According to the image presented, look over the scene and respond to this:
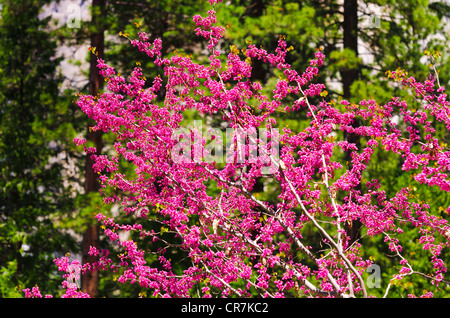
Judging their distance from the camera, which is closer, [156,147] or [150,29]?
[156,147]

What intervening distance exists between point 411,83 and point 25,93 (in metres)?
9.99

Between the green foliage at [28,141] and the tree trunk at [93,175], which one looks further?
the green foliage at [28,141]

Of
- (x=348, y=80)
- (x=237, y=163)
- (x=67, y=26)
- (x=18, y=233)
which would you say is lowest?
(x=18, y=233)

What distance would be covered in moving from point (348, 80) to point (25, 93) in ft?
25.5

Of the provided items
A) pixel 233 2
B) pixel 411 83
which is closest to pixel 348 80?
pixel 233 2

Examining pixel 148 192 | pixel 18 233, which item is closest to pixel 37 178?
pixel 18 233

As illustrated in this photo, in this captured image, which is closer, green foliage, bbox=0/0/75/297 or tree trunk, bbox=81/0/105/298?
tree trunk, bbox=81/0/105/298

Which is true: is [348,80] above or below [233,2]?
below

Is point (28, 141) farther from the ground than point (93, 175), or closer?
farther from the ground

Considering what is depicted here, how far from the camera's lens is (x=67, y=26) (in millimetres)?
11742

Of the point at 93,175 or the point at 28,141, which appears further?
the point at 28,141
